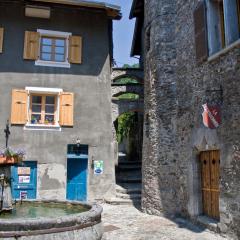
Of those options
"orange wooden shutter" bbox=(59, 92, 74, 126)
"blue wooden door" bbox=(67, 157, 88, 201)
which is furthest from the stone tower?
"orange wooden shutter" bbox=(59, 92, 74, 126)

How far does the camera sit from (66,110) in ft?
40.5

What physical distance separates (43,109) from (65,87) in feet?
3.67

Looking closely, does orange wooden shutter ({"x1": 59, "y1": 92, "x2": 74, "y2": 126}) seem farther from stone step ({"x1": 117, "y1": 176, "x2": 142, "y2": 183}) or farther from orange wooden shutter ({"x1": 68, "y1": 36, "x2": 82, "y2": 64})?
stone step ({"x1": 117, "y1": 176, "x2": 142, "y2": 183})

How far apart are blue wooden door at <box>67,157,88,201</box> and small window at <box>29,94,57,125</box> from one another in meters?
1.64

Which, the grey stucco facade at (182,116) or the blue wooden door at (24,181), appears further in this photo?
the blue wooden door at (24,181)

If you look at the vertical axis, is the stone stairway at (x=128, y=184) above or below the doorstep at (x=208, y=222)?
above

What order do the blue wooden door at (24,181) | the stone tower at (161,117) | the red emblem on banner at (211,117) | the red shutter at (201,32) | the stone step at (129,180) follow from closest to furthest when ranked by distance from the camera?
the red emblem on banner at (211,117), the red shutter at (201,32), the stone tower at (161,117), the blue wooden door at (24,181), the stone step at (129,180)

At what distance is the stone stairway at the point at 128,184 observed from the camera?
12.0 metres

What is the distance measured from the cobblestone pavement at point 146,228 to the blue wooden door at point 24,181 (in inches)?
117

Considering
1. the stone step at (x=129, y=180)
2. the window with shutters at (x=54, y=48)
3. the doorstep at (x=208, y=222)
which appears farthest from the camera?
the stone step at (x=129, y=180)

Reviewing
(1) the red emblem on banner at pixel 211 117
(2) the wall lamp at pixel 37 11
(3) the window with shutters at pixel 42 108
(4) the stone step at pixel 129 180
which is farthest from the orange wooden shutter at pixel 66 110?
(1) the red emblem on banner at pixel 211 117

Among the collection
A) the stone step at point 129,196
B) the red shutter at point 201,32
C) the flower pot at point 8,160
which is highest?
the red shutter at point 201,32

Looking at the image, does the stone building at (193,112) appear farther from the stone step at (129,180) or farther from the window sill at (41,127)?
the stone step at (129,180)

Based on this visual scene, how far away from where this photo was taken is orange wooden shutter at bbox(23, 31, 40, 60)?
40.6ft
